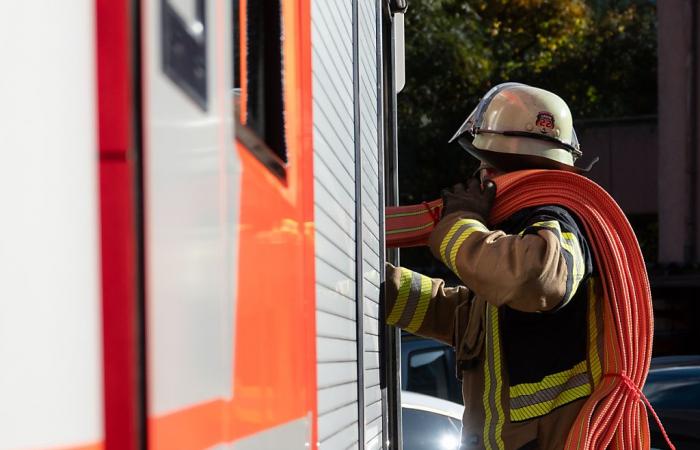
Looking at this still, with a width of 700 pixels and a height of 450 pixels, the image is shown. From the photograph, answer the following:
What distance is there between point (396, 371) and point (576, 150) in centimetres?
85

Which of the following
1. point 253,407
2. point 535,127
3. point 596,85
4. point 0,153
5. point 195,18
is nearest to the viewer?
point 0,153

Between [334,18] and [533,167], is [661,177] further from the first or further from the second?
[334,18]

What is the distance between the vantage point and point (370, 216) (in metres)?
2.81

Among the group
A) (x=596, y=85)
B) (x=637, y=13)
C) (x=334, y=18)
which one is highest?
(x=637, y=13)

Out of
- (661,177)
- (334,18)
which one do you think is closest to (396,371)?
(334,18)

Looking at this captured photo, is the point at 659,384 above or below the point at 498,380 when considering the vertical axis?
below

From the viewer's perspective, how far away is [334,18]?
2.17 metres

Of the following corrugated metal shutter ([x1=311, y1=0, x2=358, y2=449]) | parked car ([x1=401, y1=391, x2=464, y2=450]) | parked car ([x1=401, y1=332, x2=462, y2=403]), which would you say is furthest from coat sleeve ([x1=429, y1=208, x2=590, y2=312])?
parked car ([x1=401, y1=332, x2=462, y2=403])

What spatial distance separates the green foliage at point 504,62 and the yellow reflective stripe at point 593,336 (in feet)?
39.6

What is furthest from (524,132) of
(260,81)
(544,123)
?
A: (260,81)

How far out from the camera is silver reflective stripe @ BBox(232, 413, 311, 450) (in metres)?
1.24

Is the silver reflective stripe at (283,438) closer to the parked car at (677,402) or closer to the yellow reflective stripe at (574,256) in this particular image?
the yellow reflective stripe at (574,256)

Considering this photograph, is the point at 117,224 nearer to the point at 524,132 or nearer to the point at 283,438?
the point at 283,438

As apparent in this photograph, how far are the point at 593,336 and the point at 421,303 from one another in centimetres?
59
